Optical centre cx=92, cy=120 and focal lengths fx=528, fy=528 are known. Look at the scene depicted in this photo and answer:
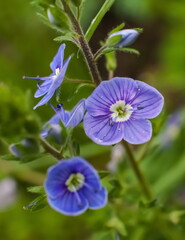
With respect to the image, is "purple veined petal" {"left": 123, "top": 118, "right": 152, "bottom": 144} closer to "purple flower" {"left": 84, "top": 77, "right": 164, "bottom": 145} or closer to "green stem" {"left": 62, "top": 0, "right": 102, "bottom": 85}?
"purple flower" {"left": 84, "top": 77, "right": 164, "bottom": 145}

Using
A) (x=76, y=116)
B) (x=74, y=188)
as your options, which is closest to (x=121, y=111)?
(x=76, y=116)

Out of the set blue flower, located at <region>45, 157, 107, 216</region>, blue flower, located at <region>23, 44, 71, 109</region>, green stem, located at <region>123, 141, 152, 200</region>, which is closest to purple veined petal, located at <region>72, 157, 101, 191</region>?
blue flower, located at <region>45, 157, 107, 216</region>

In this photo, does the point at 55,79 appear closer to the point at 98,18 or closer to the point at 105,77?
the point at 98,18

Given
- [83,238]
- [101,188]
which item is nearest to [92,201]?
[101,188]

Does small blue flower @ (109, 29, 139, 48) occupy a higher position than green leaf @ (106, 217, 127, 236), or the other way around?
small blue flower @ (109, 29, 139, 48)

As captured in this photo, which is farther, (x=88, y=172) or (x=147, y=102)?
(x=147, y=102)

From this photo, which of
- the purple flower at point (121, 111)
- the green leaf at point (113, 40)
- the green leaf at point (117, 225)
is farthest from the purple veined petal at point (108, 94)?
the green leaf at point (117, 225)

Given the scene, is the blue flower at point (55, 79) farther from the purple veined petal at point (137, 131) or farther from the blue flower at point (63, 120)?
the purple veined petal at point (137, 131)
